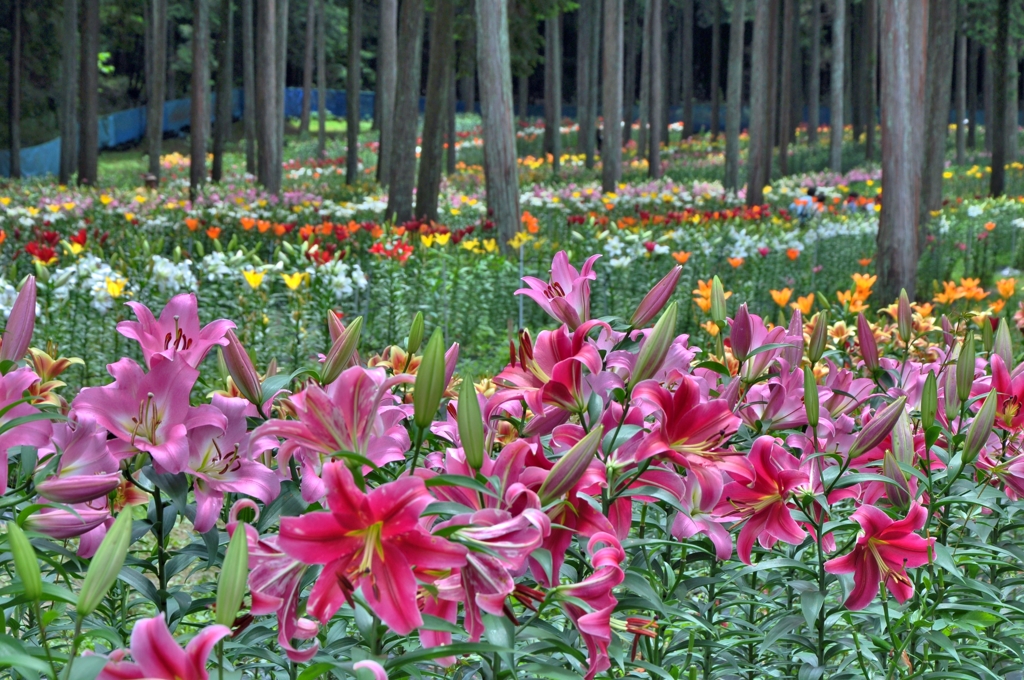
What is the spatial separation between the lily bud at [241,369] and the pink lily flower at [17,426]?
0.77ft

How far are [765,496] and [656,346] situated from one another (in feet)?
1.03

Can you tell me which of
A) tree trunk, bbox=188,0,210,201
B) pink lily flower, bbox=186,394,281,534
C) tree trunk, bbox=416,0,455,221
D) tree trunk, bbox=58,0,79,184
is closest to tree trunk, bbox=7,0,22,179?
tree trunk, bbox=58,0,79,184

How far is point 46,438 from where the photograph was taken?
1.26 m

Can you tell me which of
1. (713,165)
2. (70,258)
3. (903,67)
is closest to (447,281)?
(70,258)

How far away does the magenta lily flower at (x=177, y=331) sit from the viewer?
1323 mm

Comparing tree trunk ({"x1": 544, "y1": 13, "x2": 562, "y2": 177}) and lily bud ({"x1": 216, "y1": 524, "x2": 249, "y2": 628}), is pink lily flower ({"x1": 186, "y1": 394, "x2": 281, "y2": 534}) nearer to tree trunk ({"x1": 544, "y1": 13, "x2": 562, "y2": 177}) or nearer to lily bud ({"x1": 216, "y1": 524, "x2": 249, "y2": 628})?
lily bud ({"x1": 216, "y1": 524, "x2": 249, "y2": 628})

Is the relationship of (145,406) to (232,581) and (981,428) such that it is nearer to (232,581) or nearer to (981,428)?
(232,581)

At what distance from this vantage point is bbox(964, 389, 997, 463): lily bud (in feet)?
4.62

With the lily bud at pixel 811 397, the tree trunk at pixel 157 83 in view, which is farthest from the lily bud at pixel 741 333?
the tree trunk at pixel 157 83

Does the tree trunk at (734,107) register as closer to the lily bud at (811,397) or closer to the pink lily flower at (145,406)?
the lily bud at (811,397)

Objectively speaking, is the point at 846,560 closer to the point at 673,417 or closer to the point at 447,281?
the point at 673,417

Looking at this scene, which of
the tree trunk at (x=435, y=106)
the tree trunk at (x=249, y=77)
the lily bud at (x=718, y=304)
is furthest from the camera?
the tree trunk at (x=249, y=77)

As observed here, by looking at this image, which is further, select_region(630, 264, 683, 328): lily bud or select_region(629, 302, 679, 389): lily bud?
select_region(630, 264, 683, 328): lily bud

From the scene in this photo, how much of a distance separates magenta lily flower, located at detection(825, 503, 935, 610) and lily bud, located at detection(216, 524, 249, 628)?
0.83 m
